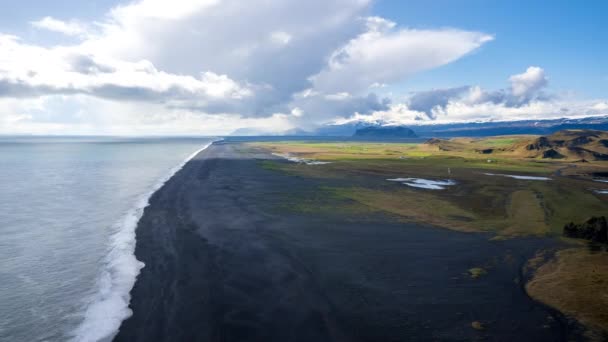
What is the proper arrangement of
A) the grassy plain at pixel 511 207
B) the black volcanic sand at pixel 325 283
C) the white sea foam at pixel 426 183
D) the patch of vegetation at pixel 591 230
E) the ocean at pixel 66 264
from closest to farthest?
the black volcanic sand at pixel 325 283 → the ocean at pixel 66 264 → the grassy plain at pixel 511 207 → the patch of vegetation at pixel 591 230 → the white sea foam at pixel 426 183

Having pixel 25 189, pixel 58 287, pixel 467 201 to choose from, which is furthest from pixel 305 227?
pixel 25 189

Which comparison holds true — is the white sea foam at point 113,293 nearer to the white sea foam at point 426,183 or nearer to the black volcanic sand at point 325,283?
the black volcanic sand at point 325,283

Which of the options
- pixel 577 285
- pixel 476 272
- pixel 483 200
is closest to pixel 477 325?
pixel 476 272

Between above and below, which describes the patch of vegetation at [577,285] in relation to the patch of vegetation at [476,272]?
below

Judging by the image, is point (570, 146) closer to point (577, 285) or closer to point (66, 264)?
point (577, 285)

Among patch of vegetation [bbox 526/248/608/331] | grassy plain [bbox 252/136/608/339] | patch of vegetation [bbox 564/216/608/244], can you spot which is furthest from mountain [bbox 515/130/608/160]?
patch of vegetation [bbox 526/248/608/331]

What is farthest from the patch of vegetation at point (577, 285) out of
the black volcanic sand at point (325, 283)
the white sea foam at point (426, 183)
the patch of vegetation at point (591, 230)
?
the white sea foam at point (426, 183)
